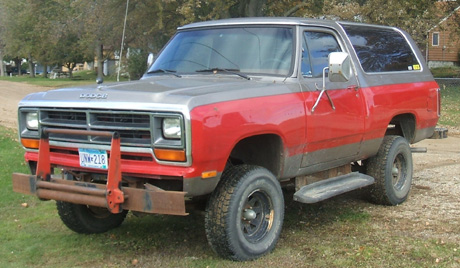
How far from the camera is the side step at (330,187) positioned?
18.2ft

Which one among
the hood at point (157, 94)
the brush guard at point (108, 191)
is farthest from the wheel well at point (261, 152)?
the brush guard at point (108, 191)

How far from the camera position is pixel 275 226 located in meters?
5.32

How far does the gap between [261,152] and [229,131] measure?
34.2 inches

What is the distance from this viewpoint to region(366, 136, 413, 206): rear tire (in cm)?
700

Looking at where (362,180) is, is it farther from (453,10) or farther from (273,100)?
(453,10)

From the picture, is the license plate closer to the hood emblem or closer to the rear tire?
the hood emblem

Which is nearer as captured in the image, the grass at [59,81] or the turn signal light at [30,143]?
the turn signal light at [30,143]

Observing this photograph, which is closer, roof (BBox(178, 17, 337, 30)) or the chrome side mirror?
the chrome side mirror

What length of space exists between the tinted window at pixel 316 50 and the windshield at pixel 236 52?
0.70ft

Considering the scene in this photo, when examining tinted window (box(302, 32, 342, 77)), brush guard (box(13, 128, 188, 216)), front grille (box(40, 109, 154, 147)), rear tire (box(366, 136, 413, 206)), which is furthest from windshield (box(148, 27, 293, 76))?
rear tire (box(366, 136, 413, 206))

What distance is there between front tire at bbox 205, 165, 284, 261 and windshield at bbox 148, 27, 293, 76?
3.82ft

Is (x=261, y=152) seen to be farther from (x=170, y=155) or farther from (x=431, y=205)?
(x=431, y=205)

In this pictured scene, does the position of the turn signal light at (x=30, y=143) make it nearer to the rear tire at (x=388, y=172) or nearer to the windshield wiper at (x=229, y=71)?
the windshield wiper at (x=229, y=71)

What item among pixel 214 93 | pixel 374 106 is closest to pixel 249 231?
pixel 214 93
